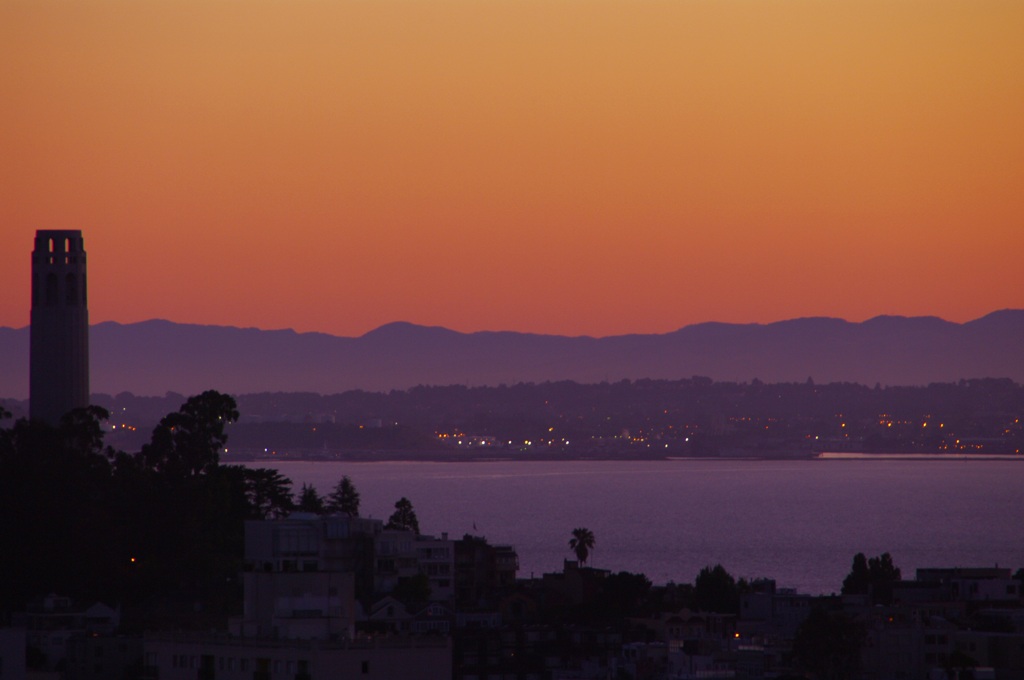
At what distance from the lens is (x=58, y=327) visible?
82.6 m

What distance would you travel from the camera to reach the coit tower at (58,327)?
3189 inches

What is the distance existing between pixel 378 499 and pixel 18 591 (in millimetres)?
133613

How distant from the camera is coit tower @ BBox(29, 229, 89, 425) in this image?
8100 centimetres

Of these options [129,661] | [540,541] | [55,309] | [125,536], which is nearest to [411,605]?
[125,536]

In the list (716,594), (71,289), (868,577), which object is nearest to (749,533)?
(71,289)

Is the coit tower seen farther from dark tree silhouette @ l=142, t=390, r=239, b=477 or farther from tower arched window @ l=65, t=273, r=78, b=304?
dark tree silhouette @ l=142, t=390, r=239, b=477

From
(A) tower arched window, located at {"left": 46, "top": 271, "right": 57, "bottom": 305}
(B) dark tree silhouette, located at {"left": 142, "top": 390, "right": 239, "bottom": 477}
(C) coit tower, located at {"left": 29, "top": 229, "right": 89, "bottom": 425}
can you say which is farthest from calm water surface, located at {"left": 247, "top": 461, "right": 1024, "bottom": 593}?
(B) dark tree silhouette, located at {"left": 142, "top": 390, "right": 239, "bottom": 477}

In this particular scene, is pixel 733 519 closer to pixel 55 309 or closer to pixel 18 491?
pixel 55 309

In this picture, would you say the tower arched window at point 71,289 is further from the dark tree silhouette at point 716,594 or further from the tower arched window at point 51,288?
the dark tree silhouette at point 716,594

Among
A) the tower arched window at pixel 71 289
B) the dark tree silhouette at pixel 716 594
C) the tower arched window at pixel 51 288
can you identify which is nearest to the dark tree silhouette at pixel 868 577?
the dark tree silhouette at pixel 716 594

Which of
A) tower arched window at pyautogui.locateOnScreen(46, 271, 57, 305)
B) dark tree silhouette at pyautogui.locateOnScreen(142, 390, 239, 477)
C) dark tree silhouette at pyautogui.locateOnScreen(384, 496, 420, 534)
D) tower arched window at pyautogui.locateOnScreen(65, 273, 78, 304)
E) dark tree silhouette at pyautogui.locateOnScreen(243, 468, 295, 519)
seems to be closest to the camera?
dark tree silhouette at pyautogui.locateOnScreen(142, 390, 239, 477)

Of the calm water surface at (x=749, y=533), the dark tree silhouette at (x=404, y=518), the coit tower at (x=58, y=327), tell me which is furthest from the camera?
the calm water surface at (x=749, y=533)

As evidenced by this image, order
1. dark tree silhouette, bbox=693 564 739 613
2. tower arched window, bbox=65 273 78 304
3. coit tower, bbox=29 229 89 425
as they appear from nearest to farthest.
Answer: dark tree silhouette, bbox=693 564 739 613 < coit tower, bbox=29 229 89 425 < tower arched window, bbox=65 273 78 304

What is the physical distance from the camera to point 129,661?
142 ft
